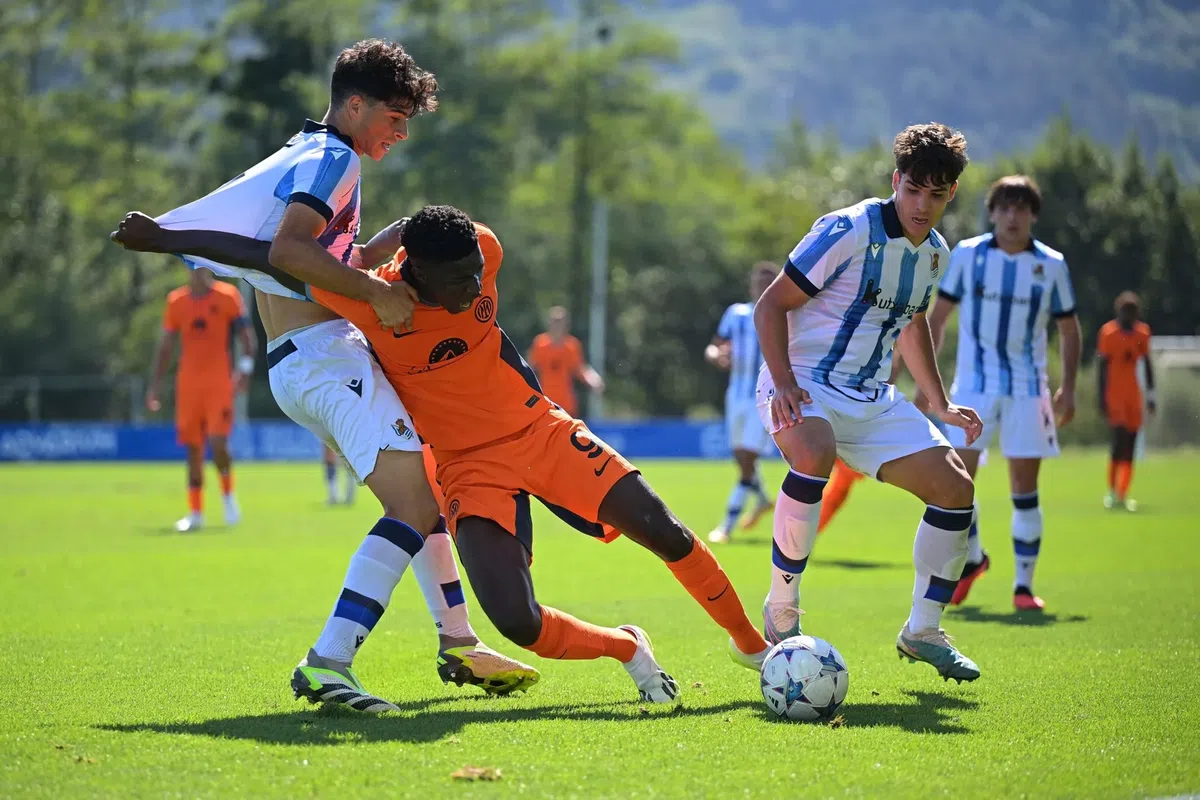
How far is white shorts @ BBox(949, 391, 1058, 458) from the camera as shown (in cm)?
884

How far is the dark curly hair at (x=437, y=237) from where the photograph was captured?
5242 mm

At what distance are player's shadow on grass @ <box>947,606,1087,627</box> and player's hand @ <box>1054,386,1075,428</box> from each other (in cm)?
133

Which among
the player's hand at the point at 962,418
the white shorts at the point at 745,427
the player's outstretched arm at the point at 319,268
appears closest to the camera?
the player's outstretched arm at the point at 319,268

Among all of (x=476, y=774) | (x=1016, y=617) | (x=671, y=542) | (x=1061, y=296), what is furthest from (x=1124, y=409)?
(x=476, y=774)

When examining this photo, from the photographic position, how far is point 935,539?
622 centimetres

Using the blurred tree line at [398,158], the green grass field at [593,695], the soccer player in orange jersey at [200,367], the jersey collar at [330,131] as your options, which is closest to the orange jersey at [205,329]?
the soccer player in orange jersey at [200,367]

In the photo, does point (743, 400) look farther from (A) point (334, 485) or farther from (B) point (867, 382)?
(B) point (867, 382)

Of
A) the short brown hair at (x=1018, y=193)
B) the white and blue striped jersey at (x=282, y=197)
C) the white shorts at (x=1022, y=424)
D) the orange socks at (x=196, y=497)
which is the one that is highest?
the short brown hair at (x=1018, y=193)

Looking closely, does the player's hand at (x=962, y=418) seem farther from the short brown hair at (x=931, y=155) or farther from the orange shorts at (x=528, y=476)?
the orange shorts at (x=528, y=476)

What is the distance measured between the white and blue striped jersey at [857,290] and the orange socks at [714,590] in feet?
3.69

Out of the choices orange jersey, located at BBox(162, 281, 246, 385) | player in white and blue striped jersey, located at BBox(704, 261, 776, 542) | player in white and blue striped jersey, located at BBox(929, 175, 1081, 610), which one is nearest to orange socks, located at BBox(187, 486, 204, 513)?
orange jersey, located at BBox(162, 281, 246, 385)

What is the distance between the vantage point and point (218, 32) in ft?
169

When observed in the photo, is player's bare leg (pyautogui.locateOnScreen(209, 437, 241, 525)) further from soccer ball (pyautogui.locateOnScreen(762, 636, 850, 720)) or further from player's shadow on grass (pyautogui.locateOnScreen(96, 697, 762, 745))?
soccer ball (pyautogui.locateOnScreen(762, 636, 850, 720))

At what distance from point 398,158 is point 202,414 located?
36.3 m
